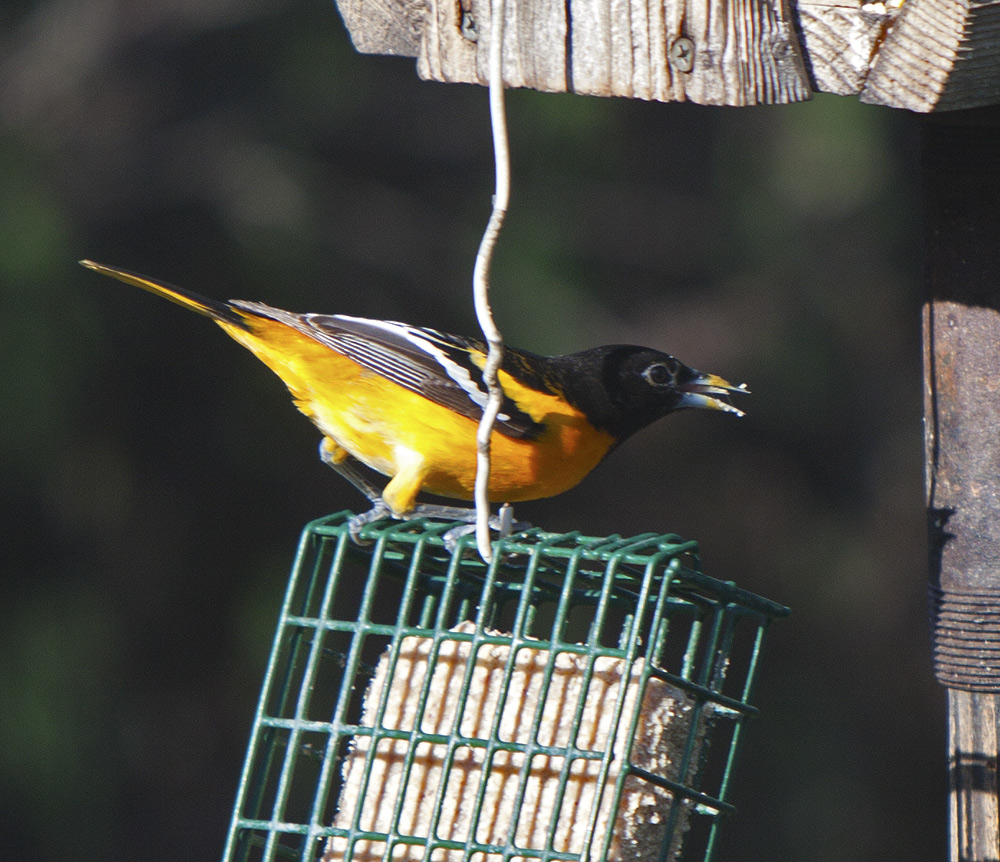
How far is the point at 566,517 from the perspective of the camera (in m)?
7.76

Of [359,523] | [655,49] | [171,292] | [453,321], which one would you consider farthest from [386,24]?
[453,321]

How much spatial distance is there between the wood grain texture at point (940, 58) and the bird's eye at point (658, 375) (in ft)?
5.00

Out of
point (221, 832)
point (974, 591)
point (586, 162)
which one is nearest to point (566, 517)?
point (586, 162)

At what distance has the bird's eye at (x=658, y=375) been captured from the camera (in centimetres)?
373

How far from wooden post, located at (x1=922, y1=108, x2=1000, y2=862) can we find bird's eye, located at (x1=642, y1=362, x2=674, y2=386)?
112 centimetres

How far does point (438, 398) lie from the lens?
331 cm

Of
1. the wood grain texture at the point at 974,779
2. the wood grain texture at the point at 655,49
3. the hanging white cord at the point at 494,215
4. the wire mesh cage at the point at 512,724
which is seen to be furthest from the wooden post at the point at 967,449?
the hanging white cord at the point at 494,215

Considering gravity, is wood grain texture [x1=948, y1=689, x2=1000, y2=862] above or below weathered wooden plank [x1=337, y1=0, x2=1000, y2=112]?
below

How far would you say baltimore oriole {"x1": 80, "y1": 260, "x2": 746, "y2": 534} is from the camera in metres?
3.29

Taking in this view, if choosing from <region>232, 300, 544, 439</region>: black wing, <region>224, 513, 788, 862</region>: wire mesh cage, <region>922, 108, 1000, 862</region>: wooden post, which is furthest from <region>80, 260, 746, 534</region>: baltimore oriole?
<region>922, 108, 1000, 862</region>: wooden post

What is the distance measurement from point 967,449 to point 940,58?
0.84m

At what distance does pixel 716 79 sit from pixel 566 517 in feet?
18.3

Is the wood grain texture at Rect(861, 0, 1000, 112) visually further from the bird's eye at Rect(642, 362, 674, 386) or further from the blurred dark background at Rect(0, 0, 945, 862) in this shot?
the blurred dark background at Rect(0, 0, 945, 862)

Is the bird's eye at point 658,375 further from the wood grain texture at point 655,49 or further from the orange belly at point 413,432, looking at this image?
the wood grain texture at point 655,49
